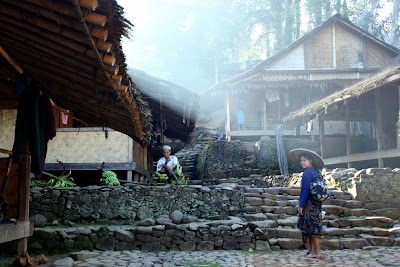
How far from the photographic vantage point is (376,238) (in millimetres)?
8070

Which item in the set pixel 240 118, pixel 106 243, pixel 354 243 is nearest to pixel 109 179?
pixel 106 243

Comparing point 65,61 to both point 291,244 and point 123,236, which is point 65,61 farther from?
point 291,244

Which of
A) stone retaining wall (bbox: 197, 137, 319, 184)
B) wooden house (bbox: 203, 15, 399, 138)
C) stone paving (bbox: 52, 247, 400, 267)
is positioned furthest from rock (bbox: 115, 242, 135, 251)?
wooden house (bbox: 203, 15, 399, 138)

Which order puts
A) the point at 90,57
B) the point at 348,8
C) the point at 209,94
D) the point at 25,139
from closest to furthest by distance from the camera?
the point at 90,57, the point at 25,139, the point at 209,94, the point at 348,8

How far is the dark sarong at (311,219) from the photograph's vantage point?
6707 millimetres

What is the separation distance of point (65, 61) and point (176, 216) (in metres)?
5.32

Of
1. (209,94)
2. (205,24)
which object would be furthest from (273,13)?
(209,94)

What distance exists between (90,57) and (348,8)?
3429cm

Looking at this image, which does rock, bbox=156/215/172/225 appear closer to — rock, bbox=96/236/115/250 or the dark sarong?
rock, bbox=96/236/115/250

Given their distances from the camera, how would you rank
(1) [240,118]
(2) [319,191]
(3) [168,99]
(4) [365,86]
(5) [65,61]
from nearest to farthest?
(5) [65,61], (2) [319,191], (4) [365,86], (3) [168,99], (1) [240,118]

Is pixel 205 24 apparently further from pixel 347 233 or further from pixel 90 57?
pixel 90 57

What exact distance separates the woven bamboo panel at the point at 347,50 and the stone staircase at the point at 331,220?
488 inches

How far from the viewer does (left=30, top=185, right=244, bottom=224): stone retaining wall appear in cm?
911

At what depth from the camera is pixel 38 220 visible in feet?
29.0
